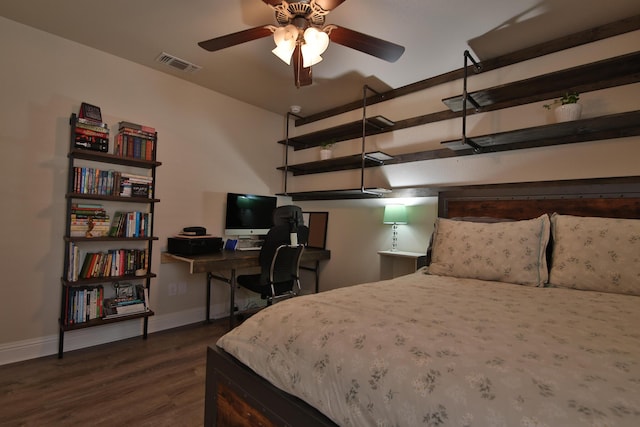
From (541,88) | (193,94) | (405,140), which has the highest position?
(193,94)

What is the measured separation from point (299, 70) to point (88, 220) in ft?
6.84

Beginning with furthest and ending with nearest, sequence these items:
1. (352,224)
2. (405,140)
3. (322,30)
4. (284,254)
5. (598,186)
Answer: (352,224)
(405,140)
(284,254)
(598,186)
(322,30)

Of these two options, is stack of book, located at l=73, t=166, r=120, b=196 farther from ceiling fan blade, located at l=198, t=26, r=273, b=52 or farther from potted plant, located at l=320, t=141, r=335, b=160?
potted plant, located at l=320, t=141, r=335, b=160

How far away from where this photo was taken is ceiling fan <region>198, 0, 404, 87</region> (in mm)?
1741

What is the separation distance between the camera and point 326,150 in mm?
3623

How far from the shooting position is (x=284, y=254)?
2.90 metres

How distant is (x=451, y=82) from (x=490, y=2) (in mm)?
922

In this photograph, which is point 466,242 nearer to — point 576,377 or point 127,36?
point 576,377

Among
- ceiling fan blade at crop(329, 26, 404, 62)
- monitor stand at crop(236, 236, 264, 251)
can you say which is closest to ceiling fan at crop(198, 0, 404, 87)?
ceiling fan blade at crop(329, 26, 404, 62)

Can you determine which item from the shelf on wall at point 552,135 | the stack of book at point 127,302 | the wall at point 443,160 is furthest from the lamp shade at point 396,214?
the stack of book at point 127,302

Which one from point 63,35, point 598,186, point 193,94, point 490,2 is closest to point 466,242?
point 598,186

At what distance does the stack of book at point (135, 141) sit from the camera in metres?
2.64

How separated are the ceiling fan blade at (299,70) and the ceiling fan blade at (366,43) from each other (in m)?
0.26

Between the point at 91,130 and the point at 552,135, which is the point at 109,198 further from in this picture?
the point at 552,135
